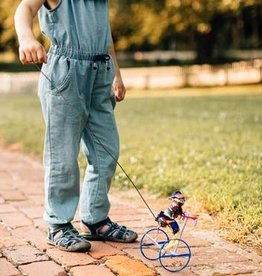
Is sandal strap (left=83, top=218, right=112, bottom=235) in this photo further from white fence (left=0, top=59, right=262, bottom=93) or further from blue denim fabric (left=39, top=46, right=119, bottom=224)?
white fence (left=0, top=59, right=262, bottom=93)

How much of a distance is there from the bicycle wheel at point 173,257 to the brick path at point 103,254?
4 centimetres

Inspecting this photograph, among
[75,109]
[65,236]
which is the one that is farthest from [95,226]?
[75,109]

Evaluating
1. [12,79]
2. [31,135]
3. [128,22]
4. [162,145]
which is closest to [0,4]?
[128,22]

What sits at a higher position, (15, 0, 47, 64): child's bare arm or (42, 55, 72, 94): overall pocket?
(15, 0, 47, 64): child's bare arm

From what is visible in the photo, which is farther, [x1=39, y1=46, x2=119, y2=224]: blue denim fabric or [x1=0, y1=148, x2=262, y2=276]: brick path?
[x1=39, y1=46, x2=119, y2=224]: blue denim fabric

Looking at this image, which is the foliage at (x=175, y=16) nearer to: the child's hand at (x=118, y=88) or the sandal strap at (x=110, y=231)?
the child's hand at (x=118, y=88)

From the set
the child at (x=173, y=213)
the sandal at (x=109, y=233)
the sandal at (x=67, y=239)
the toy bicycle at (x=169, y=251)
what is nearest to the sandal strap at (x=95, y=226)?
the sandal at (x=109, y=233)

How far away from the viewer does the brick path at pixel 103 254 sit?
9.70ft

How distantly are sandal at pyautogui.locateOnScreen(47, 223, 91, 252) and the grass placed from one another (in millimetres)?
870

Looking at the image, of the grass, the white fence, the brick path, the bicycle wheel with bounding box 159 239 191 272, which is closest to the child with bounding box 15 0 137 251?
the brick path

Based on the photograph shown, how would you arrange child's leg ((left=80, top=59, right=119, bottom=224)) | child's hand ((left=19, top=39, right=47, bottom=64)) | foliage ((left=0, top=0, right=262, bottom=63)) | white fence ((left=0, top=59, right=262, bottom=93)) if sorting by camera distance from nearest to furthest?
child's hand ((left=19, top=39, right=47, bottom=64)) < child's leg ((left=80, top=59, right=119, bottom=224)) < foliage ((left=0, top=0, right=262, bottom=63)) < white fence ((left=0, top=59, right=262, bottom=93))

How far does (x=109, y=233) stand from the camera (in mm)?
3465

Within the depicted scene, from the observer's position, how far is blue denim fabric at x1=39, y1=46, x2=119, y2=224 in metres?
3.17

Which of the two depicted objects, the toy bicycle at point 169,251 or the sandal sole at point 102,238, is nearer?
the toy bicycle at point 169,251
